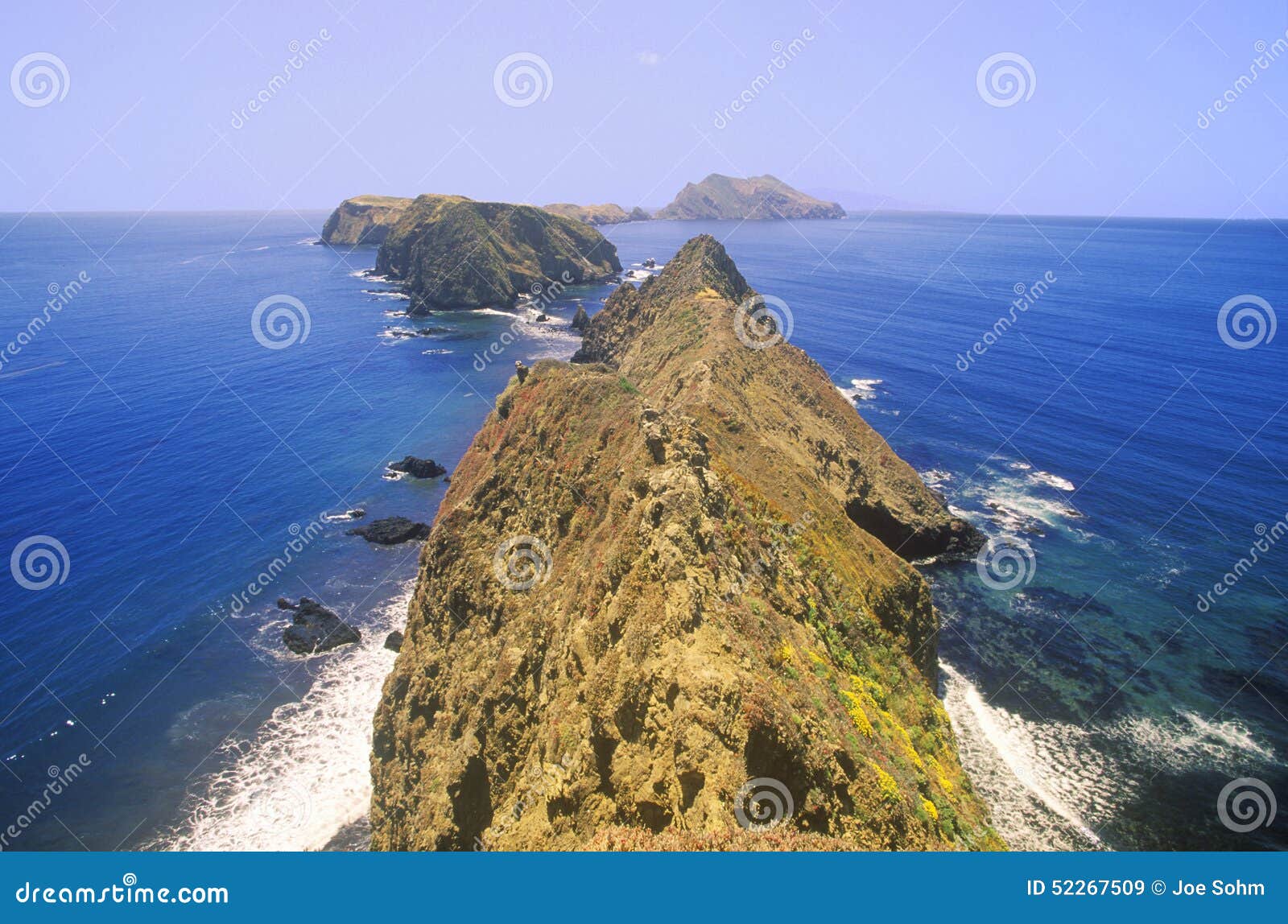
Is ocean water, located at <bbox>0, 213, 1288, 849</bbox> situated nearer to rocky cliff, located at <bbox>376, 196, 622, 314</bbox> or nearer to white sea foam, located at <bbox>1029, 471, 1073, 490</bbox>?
white sea foam, located at <bbox>1029, 471, 1073, 490</bbox>

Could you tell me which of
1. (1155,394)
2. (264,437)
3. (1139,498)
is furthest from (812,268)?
(264,437)

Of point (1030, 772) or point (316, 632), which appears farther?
point (316, 632)

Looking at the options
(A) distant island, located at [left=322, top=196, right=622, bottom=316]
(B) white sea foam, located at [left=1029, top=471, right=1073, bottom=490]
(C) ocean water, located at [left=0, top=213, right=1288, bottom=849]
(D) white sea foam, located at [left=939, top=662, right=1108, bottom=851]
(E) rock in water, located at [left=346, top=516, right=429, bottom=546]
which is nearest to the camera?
(D) white sea foam, located at [left=939, top=662, right=1108, bottom=851]

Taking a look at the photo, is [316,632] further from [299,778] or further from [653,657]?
[653,657]

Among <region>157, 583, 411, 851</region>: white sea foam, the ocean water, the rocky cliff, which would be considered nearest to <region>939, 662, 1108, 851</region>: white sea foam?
the ocean water

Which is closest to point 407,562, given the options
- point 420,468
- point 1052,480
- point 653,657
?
point 420,468

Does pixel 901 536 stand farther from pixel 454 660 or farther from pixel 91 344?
pixel 91 344
